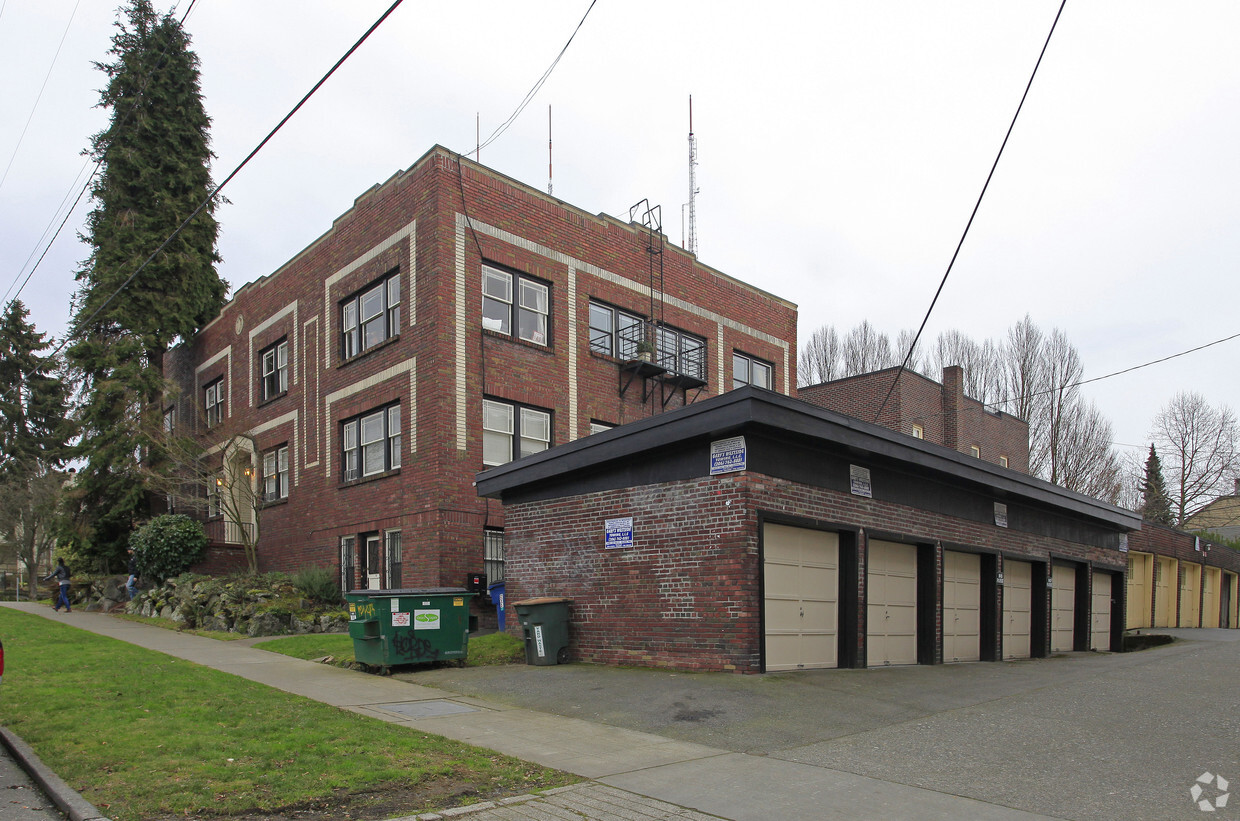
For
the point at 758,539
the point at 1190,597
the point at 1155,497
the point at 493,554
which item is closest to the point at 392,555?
the point at 493,554

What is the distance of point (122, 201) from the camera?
30.6 metres

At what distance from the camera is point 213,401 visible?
3066 cm

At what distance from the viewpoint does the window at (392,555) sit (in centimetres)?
2005

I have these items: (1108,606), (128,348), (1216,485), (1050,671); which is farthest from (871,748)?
(1216,485)

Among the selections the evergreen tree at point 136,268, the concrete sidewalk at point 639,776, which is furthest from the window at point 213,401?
the concrete sidewalk at point 639,776

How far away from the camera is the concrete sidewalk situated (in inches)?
252

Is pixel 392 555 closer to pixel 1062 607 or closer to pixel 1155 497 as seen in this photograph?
pixel 1062 607

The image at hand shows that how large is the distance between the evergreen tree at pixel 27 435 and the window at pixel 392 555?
801 inches

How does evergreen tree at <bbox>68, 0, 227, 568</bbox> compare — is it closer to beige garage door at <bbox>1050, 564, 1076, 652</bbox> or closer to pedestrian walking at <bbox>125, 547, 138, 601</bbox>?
pedestrian walking at <bbox>125, 547, 138, 601</bbox>

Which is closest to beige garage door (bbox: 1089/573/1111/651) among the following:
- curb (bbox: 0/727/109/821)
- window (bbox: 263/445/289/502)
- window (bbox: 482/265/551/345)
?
window (bbox: 482/265/551/345)

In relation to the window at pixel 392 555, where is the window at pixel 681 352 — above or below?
above

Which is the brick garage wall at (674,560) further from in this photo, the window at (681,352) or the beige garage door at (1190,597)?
the beige garage door at (1190,597)

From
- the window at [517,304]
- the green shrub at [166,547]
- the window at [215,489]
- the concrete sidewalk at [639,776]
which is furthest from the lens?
the window at [215,489]

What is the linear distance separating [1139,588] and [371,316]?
26137 millimetres
